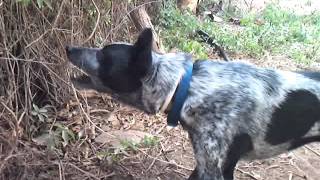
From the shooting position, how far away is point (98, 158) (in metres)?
3.93

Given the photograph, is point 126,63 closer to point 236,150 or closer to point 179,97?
point 179,97

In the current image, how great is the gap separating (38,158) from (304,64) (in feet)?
12.3

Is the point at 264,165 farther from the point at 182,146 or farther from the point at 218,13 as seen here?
the point at 218,13

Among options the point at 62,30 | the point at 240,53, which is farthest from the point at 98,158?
the point at 240,53

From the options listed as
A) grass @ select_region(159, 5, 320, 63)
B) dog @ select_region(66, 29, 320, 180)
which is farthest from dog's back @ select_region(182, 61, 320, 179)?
grass @ select_region(159, 5, 320, 63)

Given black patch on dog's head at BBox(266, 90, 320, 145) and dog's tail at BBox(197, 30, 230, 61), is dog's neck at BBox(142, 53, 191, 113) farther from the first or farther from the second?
Answer: dog's tail at BBox(197, 30, 230, 61)

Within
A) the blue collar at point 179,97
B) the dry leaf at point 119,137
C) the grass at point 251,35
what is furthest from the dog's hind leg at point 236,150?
the grass at point 251,35

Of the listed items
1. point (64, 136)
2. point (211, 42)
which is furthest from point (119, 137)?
point (211, 42)

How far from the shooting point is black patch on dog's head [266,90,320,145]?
10.5 feet

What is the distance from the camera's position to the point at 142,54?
9.84ft

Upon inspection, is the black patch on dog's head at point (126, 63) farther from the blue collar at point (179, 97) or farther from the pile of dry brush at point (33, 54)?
the pile of dry brush at point (33, 54)

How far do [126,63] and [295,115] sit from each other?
1032mm

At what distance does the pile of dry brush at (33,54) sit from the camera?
3636mm

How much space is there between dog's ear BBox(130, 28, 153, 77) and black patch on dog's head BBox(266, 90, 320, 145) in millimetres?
814
